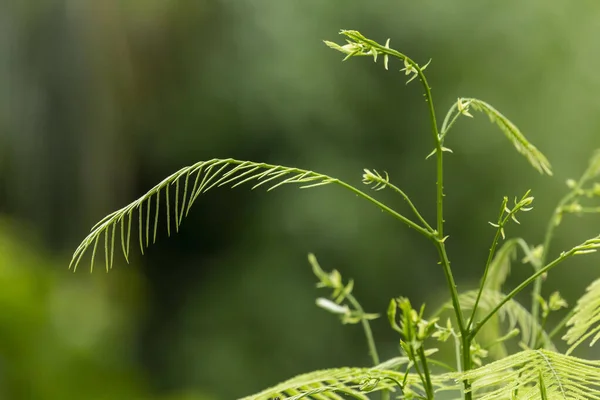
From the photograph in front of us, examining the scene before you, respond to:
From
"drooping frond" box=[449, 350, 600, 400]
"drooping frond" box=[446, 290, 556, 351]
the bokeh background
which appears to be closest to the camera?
→ "drooping frond" box=[449, 350, 600, 400]

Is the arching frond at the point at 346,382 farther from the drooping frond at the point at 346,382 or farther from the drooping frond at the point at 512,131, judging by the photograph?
the drooping frond at the point at 512,131

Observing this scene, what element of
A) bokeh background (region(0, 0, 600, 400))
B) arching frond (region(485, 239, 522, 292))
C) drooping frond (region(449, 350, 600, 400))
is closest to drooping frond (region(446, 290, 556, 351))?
arching frond (region(485, 239, 522, 292))

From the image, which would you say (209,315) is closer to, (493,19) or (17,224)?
(17,224)

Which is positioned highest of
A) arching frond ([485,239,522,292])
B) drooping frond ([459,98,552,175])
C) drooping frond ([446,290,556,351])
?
drooping frond ([459,98,552,175])

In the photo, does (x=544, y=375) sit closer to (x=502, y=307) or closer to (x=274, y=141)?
(x=502, y=307)

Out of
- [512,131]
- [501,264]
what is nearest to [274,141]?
[501,264]

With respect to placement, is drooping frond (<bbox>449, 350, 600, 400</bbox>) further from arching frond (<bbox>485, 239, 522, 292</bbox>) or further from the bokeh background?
the bokeh background

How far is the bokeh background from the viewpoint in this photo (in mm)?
2473

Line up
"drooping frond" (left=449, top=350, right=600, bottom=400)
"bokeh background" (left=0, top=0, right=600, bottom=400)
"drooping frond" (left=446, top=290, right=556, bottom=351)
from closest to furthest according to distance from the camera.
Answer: "drooping frond" (left=449, top=350, right=600, bottom=400) < "drooping frond" (left=446, top=290, right=556, bottom=351) < "bokeh background" (left=0, top=0, right=600, bottom=400)

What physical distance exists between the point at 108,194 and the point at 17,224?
1.49ft

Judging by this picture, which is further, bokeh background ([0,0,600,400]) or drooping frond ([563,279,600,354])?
bokeh background ([0,0,600,400])

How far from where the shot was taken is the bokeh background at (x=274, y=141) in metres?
2.47

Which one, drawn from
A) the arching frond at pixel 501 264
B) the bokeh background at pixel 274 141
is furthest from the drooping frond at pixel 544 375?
the bokeh background at pixel 274 141

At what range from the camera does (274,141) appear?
2590 mm
